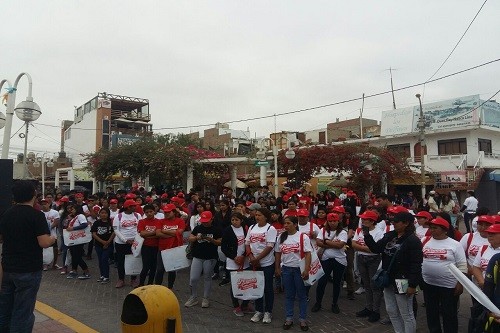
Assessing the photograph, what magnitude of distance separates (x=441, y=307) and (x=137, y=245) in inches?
199

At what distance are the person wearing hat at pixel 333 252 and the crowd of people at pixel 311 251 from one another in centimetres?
2

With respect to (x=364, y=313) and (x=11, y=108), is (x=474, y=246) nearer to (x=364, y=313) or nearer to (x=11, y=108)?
(x=364, y=313)

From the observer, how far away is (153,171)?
70.9 feet

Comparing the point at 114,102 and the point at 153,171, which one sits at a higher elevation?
the point at 114,102

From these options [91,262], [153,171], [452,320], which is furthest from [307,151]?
[452,320]

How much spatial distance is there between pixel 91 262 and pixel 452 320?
850 centimetres

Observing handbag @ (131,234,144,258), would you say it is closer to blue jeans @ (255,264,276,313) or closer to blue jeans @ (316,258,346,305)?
blue jeans @ (255,264,276,313)

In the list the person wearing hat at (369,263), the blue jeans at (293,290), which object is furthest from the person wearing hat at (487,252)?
the blue jeans at (293,290)

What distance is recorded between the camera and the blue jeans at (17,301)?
A: 4.16 meters

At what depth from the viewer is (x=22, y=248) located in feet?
13.6

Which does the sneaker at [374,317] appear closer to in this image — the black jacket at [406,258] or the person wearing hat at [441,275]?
the person wearing hat at [441,275]

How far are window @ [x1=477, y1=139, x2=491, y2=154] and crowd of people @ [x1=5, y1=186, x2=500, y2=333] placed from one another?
928 inches

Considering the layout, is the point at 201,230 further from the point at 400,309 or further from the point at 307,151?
the point at 307,151

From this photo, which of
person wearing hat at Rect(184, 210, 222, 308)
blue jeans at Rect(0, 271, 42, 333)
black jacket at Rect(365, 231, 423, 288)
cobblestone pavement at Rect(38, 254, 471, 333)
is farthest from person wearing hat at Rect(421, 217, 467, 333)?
blue jeans at Rect(0, 271, 42, 333)
